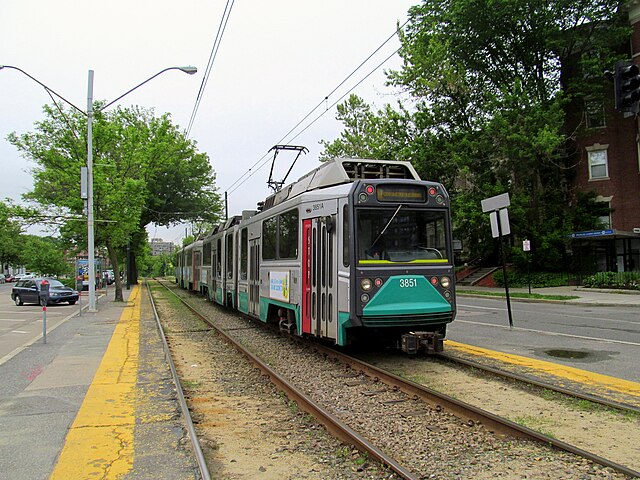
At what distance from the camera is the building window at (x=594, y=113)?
30.9 metres

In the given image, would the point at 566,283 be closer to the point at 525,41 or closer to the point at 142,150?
the point at 525,41

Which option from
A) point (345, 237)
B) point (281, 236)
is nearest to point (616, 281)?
point (281, 236)

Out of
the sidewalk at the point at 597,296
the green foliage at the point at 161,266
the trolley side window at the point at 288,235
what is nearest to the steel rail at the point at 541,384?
the trolley side window at the point at 288,235

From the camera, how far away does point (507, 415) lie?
5793mm

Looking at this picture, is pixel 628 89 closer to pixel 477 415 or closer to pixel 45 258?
pixel 477 415

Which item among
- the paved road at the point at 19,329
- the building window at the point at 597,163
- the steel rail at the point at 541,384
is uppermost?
the building window at the point at 597,163

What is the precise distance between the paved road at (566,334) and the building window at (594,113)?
1658 cm

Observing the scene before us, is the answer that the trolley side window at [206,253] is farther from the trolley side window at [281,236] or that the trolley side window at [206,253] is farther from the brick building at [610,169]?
the brick building at [610,169]

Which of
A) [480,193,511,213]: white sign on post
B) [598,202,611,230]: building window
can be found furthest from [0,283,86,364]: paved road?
[598,202,611,230]: building window

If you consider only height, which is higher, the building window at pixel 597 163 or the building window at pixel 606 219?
the building window at pixel 597 163

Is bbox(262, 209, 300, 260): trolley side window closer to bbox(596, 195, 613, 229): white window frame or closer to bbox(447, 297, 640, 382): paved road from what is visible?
bbox(447, 297, 640, 382): paved road

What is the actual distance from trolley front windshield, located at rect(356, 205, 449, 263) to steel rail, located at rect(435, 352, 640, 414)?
1679 mm

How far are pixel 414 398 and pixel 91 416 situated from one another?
3856 millimetres

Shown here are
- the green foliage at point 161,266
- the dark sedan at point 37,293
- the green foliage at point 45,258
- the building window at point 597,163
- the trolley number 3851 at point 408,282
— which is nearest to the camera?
the trolley number 3851 at point 408,282
